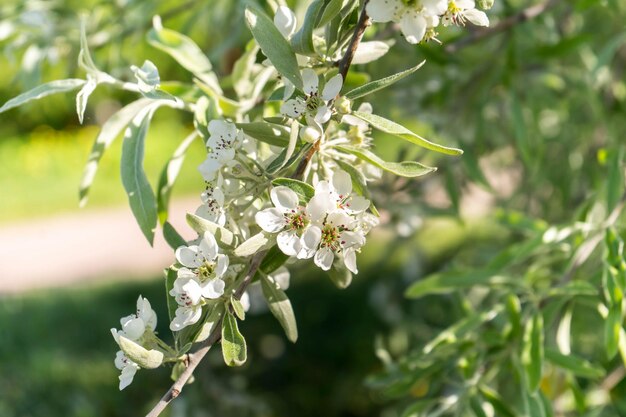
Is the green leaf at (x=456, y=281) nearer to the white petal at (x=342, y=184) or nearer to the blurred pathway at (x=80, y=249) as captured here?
the white petal at (x=342, y=184)

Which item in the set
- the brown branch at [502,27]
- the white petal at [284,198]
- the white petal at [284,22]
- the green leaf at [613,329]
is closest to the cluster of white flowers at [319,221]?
the white petal at [284,198]

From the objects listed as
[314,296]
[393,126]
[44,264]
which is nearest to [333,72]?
[393,126]

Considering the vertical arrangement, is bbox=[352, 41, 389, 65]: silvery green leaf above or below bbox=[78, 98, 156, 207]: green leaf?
above

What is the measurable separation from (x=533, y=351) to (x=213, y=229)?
0.69 meters

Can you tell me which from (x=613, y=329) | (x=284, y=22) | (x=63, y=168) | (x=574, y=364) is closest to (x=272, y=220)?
(x=284, y=22)

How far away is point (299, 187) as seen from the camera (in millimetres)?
926

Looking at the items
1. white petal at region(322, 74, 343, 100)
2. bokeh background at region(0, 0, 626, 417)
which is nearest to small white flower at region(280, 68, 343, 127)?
white petal at region(322, 74, 343, 100)

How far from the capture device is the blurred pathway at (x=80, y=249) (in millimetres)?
5336

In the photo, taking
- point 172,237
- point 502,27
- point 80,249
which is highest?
point 172,237

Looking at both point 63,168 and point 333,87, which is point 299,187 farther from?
point 63,168

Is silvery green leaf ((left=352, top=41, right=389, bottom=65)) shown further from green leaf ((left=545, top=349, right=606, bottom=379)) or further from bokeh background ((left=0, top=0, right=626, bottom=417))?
green leaf ((left=545, top=349, right=606, bottom=379))

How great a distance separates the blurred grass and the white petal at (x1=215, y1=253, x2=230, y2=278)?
5.34m

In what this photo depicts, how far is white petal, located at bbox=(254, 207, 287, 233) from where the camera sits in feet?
3.05

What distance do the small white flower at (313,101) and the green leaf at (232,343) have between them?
250 mm
